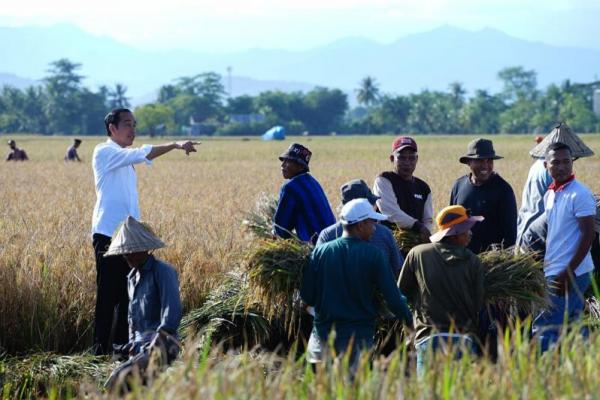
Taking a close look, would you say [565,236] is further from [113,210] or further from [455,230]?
[113,210]

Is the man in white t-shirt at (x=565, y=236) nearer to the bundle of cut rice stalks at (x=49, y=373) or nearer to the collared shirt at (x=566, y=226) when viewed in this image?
the collared shirt at (x=566, y=226)

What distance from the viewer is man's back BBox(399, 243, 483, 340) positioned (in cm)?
579

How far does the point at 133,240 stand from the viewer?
600cm


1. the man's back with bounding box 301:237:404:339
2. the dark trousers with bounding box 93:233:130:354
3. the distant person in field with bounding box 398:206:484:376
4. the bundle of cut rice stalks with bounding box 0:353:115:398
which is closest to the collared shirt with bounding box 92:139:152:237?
the dark trousers with bounding box 93:233:130:354

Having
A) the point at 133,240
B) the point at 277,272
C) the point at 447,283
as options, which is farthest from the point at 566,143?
the point at 133,240

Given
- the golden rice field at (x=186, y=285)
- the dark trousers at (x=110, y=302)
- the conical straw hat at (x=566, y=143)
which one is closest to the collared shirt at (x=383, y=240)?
the golden rice field at (x=186, y=285)

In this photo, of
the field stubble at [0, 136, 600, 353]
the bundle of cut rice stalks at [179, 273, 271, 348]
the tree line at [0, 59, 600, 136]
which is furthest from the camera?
the tree line at [0, 59, 600, 136]

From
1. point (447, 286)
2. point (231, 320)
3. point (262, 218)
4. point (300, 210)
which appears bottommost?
point (231, 320)

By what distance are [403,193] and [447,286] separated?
6.54ft

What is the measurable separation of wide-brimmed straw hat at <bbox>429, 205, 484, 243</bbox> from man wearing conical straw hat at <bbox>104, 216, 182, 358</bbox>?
1516mm

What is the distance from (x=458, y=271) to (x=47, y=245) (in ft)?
16.0

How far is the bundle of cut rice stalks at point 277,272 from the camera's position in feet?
21.2

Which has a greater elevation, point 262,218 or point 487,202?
point 487,202

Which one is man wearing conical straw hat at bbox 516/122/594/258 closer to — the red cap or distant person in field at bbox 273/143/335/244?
the red cap
